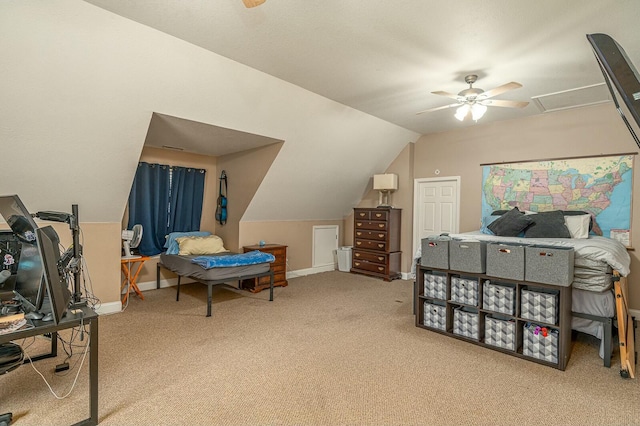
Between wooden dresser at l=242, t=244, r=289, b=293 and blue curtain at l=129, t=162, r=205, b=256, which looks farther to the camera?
wooden dresser at l=242, t=244, r=289, b=293

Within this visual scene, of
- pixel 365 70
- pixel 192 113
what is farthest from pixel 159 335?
pixel 365 70

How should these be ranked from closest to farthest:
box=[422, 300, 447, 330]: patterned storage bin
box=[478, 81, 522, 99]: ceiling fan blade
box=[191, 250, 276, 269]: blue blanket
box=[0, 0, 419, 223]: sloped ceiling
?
box=[0, 0, 419, 223]: sloped ceiling, box=[478, 81, 522, 99]: ceiling fan blade, box=[422, 300, 447, 330]: patterned storage bin, box=[191, 250, 276, 269]: blue blanket

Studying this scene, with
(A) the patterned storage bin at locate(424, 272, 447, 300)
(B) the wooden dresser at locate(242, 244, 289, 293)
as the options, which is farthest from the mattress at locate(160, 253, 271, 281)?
(A) the patterned storage bin at locate(424, 272, 447, 300)

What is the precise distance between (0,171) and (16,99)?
802 millimetres

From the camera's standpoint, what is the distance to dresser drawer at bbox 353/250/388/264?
227 inches

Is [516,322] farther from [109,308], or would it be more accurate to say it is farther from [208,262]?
[109,308]

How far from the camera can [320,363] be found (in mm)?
2656

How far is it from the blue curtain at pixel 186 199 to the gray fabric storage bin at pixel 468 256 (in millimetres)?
4071

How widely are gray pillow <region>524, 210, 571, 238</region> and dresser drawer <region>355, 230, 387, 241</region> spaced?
2.23 m

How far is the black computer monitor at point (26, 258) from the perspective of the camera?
1916 mm

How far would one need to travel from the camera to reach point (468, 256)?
308cm

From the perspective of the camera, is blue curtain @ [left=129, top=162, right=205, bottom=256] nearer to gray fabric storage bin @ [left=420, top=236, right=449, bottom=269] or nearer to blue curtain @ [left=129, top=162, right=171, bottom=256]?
blue curtain @ [left=129, top=162, right=171, bottom=256]

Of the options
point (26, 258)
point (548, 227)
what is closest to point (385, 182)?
point (548, 227)

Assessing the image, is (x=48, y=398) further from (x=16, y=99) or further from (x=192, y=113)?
(x=192, y=113)
